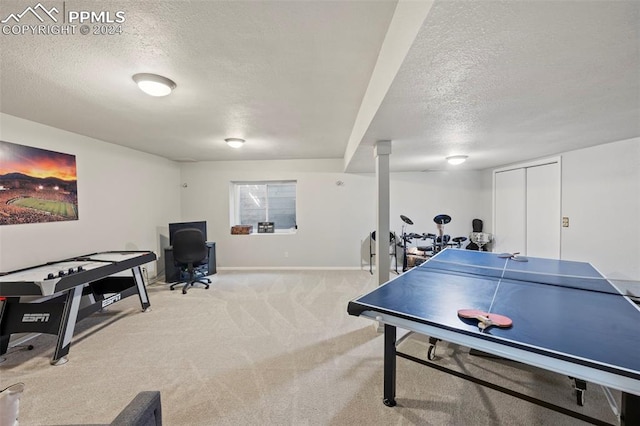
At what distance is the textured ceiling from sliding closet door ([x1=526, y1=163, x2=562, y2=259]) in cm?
110

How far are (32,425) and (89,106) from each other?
2712 mm

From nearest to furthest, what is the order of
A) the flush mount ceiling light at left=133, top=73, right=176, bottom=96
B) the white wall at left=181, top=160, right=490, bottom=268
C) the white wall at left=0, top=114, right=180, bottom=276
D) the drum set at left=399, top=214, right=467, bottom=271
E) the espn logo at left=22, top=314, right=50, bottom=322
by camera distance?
the flush mount ceiling light at left=133, top=73, right=176, bottom=96 < the espn logo at left=22, top=314, right=50, bottom=322 < the white wall at left=0, top=114, right=180, bottom=276 < the drum set at left=399, top=214, right=467, bottom=271 < the white wall at left=181, top=160, right=490, bottom=268

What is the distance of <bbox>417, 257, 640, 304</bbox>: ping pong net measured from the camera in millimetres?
2172

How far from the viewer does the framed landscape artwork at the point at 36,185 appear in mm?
2830

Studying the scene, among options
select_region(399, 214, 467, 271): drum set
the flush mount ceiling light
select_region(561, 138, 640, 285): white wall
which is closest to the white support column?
A: the flush mount ceiling light

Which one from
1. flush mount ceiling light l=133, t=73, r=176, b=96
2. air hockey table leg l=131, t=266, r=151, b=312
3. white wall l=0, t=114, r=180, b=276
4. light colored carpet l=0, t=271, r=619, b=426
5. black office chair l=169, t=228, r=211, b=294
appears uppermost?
flush mount ceiling light l=133, t=73, r=176, b=96

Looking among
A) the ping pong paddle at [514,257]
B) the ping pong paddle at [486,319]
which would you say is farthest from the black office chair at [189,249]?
the ping pong paddle at [514,257]

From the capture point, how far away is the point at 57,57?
176 cm

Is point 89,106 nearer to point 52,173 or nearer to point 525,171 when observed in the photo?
point 52,173

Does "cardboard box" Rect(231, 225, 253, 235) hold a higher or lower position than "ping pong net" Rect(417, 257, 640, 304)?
higher

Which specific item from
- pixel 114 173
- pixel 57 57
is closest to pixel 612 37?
pixel 57 57

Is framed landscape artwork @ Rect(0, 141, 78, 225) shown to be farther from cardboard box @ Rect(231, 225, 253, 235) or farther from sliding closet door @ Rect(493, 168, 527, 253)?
sliding closet door @ Rect(493, 168, 527, 253)

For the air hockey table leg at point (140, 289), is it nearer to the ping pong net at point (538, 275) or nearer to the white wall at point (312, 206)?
the white wall at point (312, 206)

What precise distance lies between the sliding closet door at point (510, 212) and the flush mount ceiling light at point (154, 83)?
5.82 metres
